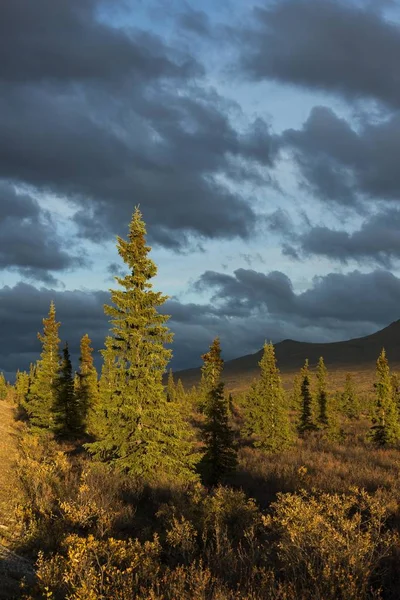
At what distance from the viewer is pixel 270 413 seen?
109 feet

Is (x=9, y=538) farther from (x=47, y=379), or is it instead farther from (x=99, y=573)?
(x=47, y=379)

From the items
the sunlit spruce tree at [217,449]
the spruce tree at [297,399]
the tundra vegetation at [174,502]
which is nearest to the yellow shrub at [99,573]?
the tundra vegetation at [174,502]

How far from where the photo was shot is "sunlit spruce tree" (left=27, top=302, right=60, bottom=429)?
118 feet

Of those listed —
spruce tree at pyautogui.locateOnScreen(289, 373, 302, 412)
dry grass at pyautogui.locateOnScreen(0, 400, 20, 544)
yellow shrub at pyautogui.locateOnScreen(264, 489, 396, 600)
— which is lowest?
spruce tree at pyautogui.locateOnScreen(289, 373, 302, 412)

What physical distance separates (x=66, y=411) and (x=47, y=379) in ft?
12.5

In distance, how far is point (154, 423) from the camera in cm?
1689

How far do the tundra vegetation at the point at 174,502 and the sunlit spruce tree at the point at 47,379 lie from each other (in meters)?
0.25

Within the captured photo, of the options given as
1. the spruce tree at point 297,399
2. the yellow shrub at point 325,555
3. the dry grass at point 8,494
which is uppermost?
the yellow shrub at point 325,555

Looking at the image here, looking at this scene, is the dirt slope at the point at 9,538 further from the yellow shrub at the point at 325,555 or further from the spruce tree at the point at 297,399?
the spruce tree at the point at 297,399

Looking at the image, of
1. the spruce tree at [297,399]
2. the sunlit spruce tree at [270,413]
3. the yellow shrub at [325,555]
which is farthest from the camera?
the spruce tree at [297,399]

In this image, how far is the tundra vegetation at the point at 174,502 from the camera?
6516mm

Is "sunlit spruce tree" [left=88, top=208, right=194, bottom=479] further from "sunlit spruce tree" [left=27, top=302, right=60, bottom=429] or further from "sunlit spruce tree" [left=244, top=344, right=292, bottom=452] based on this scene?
"sunlit spruce tree" [left=27, top=302, right=60, bottom=429]

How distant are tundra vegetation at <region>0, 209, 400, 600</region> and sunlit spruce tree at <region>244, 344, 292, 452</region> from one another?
0.34 ft

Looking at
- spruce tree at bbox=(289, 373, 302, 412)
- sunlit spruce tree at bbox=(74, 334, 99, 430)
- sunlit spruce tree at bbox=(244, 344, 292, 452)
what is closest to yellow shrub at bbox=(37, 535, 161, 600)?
sunlit spruce tree at bbox=(244, 344, 292, 452)
